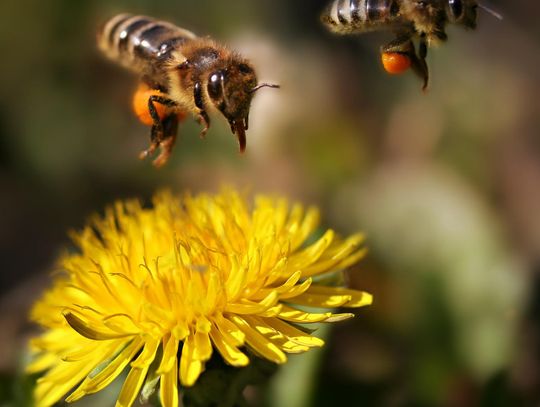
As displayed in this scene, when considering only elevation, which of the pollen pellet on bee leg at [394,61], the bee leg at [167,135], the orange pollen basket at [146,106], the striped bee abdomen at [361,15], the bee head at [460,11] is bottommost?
the bee leg at [167,135]

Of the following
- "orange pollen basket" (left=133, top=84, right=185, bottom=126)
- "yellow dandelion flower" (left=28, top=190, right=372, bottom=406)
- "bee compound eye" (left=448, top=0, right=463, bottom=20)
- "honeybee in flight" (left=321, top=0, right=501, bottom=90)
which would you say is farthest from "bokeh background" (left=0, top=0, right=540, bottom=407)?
"bee compound eye" (left=448, top=0, right=463, bottom=20)

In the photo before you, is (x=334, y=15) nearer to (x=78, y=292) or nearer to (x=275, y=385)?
(x=78, y=292)

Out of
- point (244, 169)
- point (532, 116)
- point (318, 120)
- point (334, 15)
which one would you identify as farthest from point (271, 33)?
point (334, 15)

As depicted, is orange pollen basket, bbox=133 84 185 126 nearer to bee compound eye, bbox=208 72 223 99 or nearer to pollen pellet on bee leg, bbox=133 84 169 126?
pollen pellet on bee leg, bbox=133 84 169 126

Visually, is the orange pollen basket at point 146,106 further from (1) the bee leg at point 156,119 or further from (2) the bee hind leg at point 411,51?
(2) the bee hind leg at point 411,51

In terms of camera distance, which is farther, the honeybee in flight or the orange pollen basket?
the orange pollen basket

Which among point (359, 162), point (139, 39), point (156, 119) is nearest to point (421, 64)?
point (156, 119)

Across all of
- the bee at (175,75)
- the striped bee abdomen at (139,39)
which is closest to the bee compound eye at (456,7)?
the bee at (175,75)
